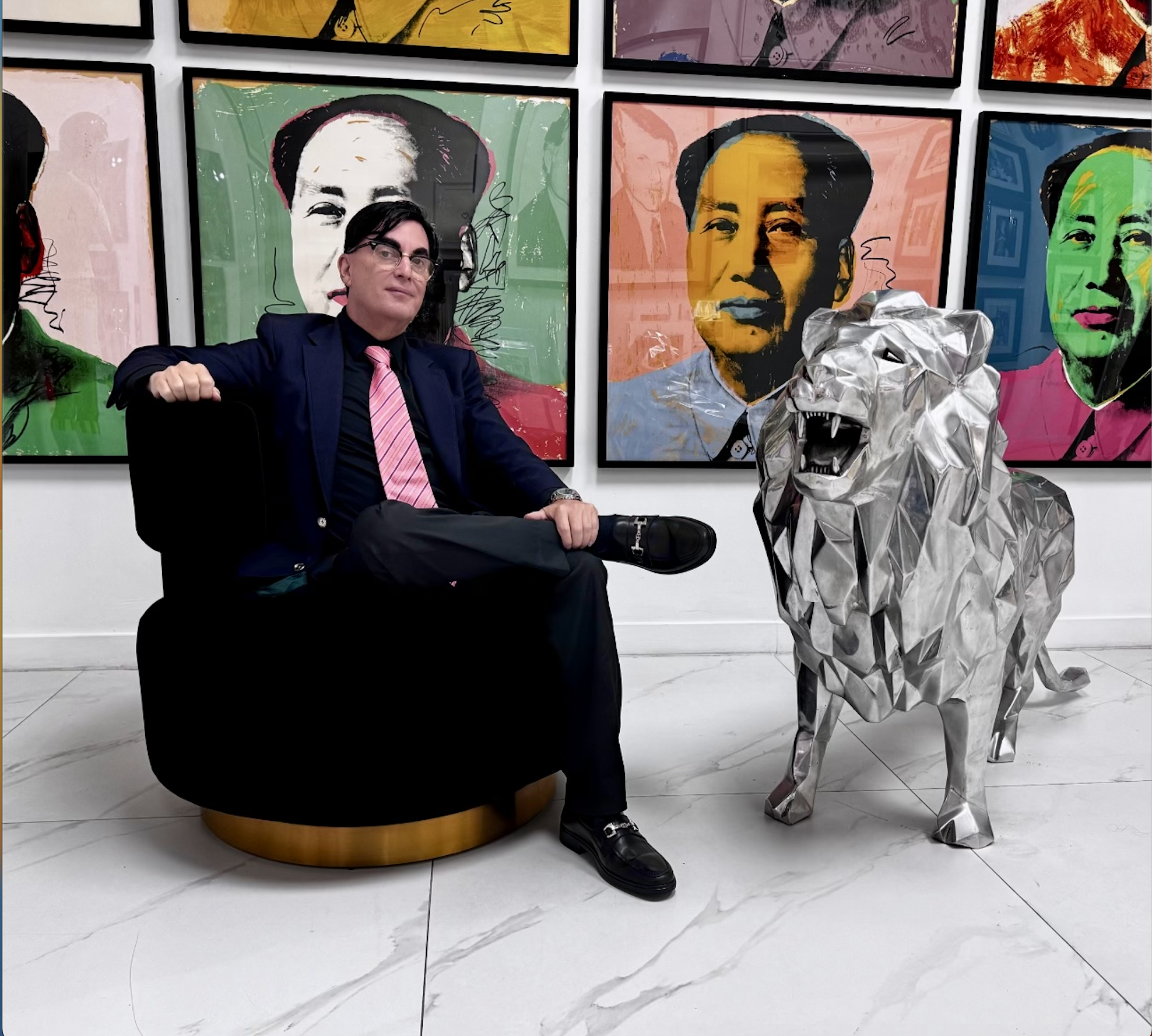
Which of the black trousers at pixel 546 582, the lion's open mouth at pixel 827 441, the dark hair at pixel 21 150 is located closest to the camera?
the lion's open mouth at pixel 827 441

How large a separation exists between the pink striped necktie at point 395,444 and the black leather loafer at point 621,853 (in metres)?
0.79

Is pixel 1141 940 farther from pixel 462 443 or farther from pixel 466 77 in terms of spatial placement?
pixel 466 77

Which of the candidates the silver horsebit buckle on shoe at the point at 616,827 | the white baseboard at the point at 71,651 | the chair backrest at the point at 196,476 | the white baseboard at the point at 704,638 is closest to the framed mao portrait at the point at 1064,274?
the white baseboard at the point at 704,638

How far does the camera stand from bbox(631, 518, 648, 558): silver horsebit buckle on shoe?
1.87 metres

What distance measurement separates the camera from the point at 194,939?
1592 mm

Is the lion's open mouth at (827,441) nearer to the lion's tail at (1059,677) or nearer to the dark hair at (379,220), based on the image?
the dark hair at (379,220)

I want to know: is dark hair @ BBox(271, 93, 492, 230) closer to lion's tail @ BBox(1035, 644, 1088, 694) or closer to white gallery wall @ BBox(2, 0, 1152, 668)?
white gallery wall @ BBox(2, 0, 1152, 668)

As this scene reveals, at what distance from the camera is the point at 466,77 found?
2.81 metres

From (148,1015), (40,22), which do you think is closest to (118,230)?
(40,22)

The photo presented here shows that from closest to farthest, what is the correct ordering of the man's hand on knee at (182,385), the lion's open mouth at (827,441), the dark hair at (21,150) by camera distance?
the lion's open mouth at (827,441) < the man's hand on knee at (182,385) < the dark hair at (21,150)

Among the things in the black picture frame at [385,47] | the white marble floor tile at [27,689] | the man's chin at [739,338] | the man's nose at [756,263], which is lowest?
the white marble floor tile at [27,689]

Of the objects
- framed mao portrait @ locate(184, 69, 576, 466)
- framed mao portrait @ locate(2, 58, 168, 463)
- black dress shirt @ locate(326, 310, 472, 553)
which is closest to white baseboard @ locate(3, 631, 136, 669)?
framed mao portrait @ locate(2, 58, 168, 463)

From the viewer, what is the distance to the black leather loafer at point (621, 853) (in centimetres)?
174

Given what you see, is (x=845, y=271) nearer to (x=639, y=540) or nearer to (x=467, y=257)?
(x=467, y=257)
